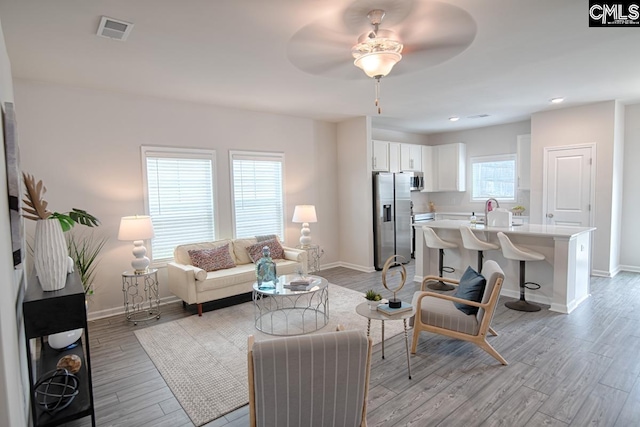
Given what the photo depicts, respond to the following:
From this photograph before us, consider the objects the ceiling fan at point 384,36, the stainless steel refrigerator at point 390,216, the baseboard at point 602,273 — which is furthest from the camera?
the stainless steel refrigerator at point 390,216

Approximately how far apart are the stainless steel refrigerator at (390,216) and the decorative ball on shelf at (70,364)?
15.7 feet

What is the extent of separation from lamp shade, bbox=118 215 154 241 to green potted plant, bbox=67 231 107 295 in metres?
0.42

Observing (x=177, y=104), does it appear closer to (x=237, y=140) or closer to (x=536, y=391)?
(x=237, y=140)

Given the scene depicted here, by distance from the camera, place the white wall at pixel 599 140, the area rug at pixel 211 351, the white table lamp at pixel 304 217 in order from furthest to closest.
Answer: the white table lamp at pixel 304 217
the white wall at pixel 599 140
the area rug at pixel 211 351

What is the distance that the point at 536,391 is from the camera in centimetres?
261

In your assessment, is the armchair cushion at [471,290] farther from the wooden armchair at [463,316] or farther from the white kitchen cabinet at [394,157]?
the white kitchen cabinet at [394,157]

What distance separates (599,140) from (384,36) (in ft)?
15.5

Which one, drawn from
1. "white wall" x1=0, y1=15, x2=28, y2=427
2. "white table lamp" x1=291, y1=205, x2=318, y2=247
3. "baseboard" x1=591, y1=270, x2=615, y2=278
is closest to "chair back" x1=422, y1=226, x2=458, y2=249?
"white table lamp" x1=291, y1=205, x2=318, y2=247

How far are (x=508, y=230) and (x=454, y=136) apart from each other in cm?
424

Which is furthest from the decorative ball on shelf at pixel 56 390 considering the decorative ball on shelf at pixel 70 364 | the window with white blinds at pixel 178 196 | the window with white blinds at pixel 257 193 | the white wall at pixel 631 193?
the white wall at pixel 631 193

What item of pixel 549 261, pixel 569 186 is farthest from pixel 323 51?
pixel 569 186

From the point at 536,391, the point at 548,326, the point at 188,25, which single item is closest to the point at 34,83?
the point at 188,25

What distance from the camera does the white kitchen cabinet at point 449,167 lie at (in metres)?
7.89

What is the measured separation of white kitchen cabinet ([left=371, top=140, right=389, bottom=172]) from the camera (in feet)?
21.7
